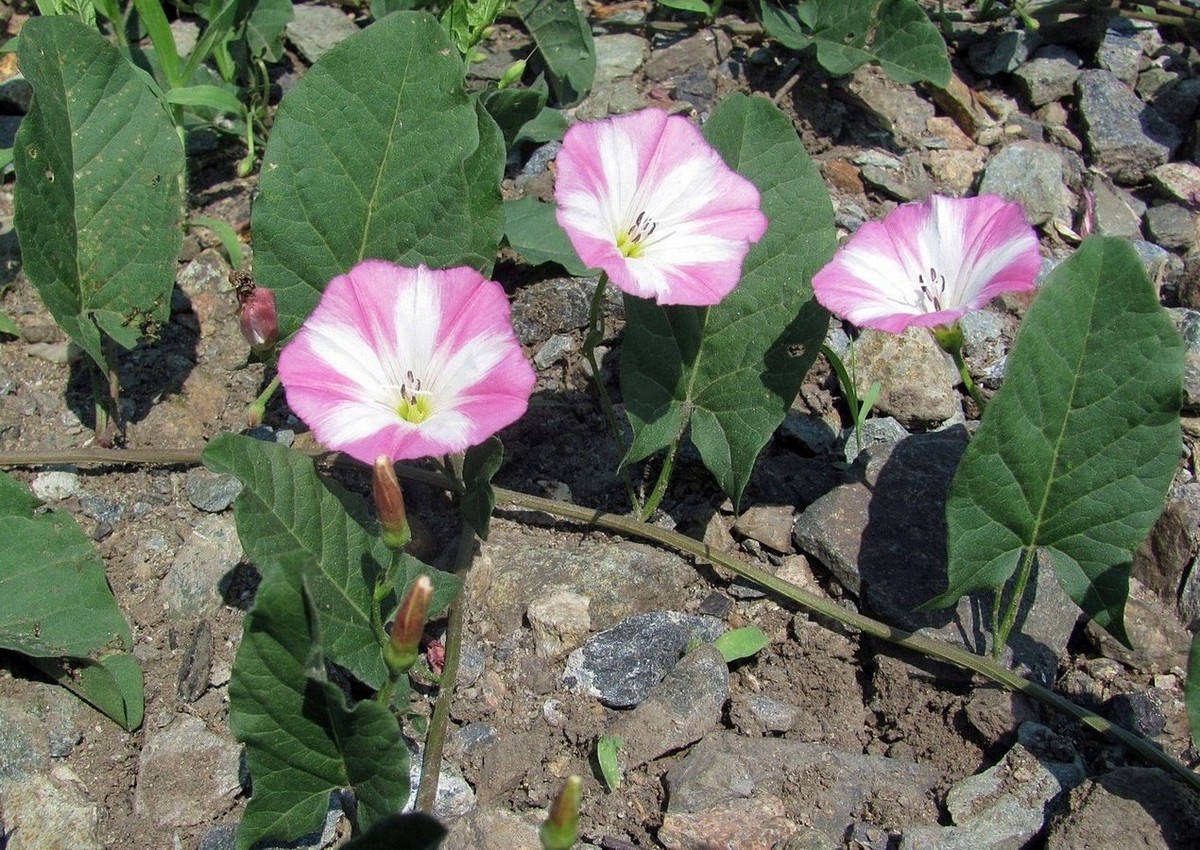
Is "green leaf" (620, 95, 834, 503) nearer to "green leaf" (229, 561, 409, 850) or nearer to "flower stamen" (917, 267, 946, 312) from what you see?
"flower stamen" (917, 267, 946, 312)

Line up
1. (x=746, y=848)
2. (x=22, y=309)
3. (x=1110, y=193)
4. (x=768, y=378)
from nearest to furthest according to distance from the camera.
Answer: (x=746, y=848)
(x=768, y=378)
(x=22, y=309)
(x=1110, y=193)

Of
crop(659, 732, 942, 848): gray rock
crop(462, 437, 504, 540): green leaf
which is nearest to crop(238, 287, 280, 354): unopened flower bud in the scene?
crop(462, 437, 504, 540): green leaf

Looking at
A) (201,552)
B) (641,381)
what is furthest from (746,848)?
(201,552)

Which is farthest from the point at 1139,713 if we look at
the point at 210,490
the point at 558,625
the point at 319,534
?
the point at 210,490

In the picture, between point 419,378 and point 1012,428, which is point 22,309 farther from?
point 1012,428

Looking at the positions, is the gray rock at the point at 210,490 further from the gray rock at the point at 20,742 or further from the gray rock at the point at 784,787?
the gray rock at the point at 784,787

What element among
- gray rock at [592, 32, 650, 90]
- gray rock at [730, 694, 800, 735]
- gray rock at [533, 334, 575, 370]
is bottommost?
gray rock at [730, 694, 800, 735]

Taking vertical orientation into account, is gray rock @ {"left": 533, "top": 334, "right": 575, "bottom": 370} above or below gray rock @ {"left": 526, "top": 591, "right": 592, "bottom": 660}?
above

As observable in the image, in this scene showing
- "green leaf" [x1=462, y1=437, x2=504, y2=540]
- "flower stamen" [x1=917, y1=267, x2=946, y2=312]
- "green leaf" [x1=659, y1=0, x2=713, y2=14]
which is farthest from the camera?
"green leaf" [x1=659, y1=0, x2=713, y2=14]
